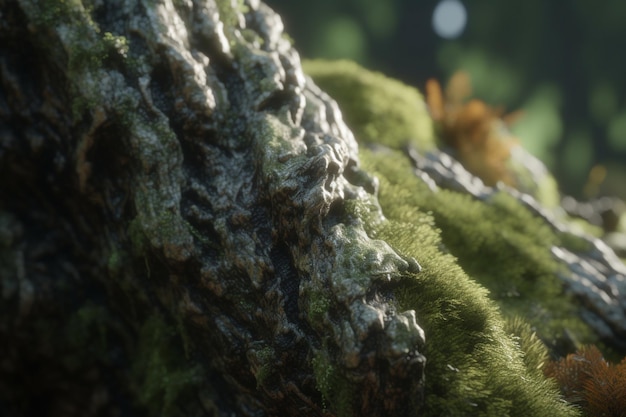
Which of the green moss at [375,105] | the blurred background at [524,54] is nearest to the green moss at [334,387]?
the green moss at [375,105]

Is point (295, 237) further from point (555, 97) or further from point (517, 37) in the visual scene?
point (555, 97)

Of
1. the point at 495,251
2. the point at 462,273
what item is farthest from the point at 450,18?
the point at 462,273

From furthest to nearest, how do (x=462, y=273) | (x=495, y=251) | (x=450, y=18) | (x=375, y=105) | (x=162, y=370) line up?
(x=450, y=18) → (x=375, y=105) → (x=495, y=251) → (x=162, y=370) → (x=462, y=273)

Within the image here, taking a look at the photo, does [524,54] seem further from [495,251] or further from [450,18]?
[495,251]

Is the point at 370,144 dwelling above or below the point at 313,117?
below

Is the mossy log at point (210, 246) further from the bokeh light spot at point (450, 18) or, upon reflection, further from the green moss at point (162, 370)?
the bokeh light spot at point (450, 18)

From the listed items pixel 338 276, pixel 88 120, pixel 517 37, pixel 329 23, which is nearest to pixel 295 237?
pixel 338 276
